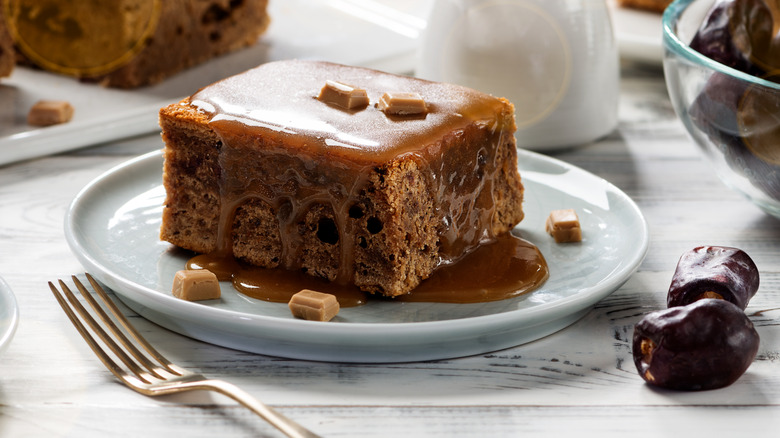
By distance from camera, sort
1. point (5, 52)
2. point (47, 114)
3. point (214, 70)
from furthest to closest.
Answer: point (214, 70)
point (5, 52)
point (47, 114)

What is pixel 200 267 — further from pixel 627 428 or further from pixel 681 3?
pixel 681 3

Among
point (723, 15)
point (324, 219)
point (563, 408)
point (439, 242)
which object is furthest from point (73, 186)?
point (723, 15)

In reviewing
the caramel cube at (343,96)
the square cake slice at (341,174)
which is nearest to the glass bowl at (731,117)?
the square cake slice at (341,174)

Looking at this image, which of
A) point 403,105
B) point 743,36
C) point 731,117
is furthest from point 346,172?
point 743,36

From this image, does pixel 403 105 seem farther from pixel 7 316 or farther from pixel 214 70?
pixel 214 70

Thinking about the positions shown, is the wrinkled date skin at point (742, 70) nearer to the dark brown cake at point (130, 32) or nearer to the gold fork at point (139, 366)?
the gold fork at point (139, 366)
